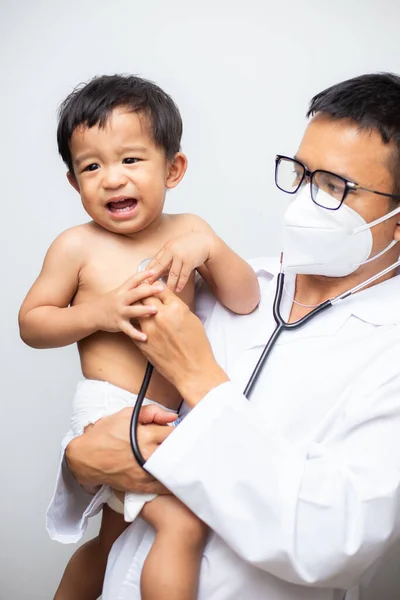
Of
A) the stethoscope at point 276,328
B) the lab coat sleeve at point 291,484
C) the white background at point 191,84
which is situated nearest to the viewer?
the lab coat sleeve at point 291,484

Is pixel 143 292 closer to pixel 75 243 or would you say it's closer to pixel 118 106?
pixel 75 243

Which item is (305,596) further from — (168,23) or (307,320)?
(168,23)

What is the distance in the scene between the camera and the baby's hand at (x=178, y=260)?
166 centimetres

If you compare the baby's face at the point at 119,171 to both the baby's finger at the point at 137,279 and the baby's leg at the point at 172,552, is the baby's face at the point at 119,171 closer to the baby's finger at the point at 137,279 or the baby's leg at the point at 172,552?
the baby's finger at the point at 137,279

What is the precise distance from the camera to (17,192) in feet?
8.56

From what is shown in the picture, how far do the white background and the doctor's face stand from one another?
86cm

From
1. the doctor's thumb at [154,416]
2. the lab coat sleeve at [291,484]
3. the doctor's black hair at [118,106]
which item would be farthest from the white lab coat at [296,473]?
the doctor's black hair at [118,106]

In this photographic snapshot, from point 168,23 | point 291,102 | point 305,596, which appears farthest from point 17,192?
point 305,596

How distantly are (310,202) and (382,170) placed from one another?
17 centimetres

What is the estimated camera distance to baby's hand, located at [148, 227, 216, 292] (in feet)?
5.44

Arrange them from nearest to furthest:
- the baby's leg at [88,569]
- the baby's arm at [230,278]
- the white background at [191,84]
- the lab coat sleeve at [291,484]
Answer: the lab coat sleeve at [291,484] < the baby's arm at [230,278] < the baby's leg at [88,569] < the white background at [191,84]

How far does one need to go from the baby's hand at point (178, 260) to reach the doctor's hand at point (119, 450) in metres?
0.28

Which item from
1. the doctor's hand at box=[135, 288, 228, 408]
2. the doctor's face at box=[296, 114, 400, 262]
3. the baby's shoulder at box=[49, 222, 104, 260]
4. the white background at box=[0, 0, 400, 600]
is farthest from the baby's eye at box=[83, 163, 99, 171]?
the white background at box=[0, 0, 400, 600]

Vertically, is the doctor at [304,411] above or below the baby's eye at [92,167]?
below
